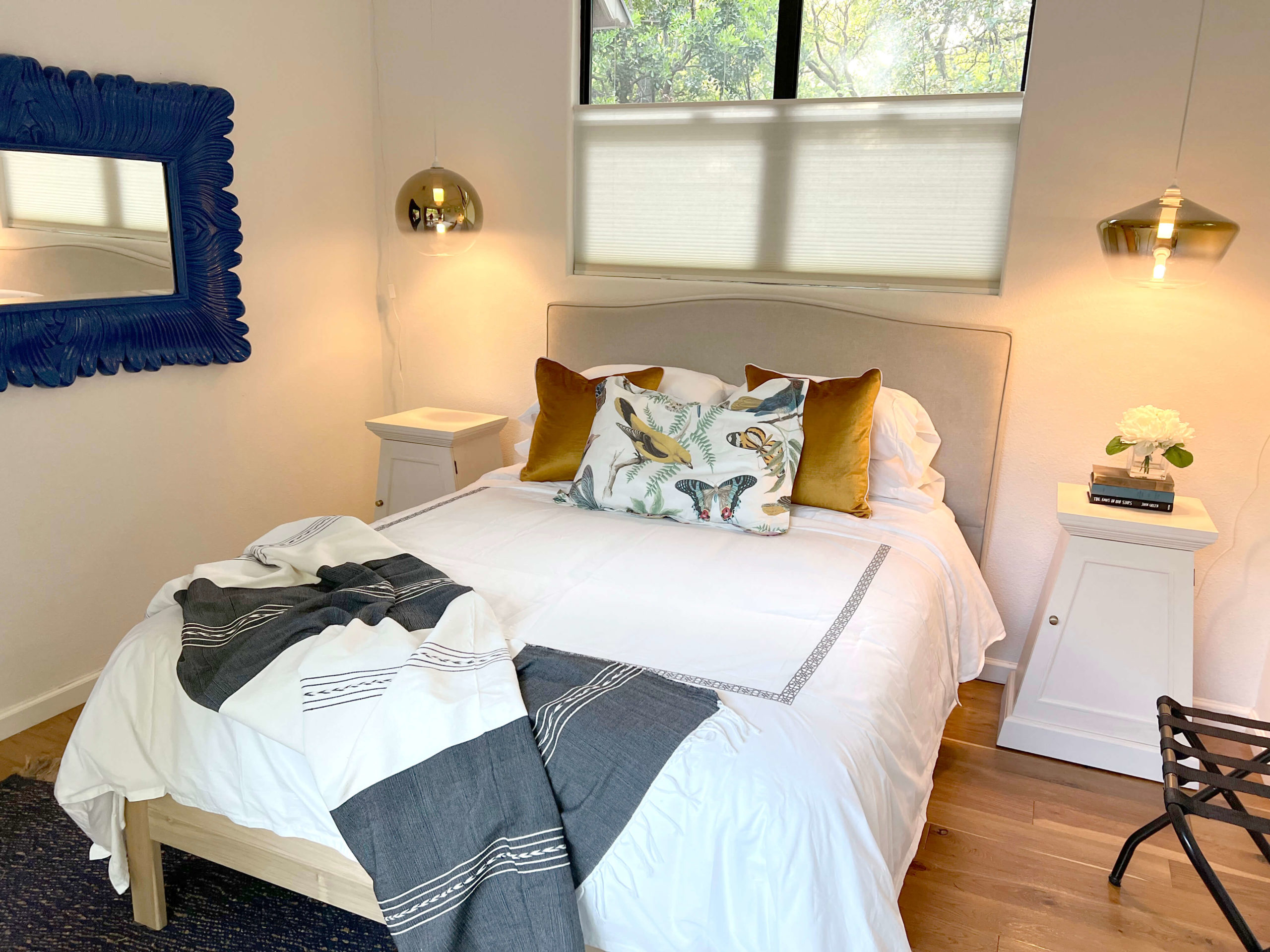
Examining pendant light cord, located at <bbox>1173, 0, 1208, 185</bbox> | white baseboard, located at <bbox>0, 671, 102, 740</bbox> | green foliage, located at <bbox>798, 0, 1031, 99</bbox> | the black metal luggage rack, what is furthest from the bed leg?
pendant light cord, located at <bbox>1173, 0, 1208, 185</bbox>

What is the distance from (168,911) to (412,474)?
5.72 ft

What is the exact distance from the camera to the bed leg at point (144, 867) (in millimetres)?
1831

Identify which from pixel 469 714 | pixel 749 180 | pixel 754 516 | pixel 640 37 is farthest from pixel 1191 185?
pixel 469 714

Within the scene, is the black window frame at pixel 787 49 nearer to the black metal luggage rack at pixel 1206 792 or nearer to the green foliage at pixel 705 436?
the green foliage at pixel 705 436

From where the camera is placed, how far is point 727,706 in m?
1.56

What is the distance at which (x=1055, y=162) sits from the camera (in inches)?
108

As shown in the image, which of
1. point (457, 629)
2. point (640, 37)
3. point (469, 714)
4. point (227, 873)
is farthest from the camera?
point (640, 37)

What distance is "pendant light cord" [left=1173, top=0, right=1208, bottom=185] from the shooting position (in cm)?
251

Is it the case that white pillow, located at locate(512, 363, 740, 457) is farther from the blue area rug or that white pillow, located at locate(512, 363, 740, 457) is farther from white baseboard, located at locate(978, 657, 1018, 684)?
the blue area rug

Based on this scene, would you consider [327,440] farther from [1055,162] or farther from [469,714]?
[1055,162]

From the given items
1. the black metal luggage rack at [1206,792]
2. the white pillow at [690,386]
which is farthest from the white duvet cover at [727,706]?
the white pillow at [690,386]

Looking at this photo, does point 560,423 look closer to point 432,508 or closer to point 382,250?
point 432,508

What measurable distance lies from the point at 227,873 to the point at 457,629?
906 mm

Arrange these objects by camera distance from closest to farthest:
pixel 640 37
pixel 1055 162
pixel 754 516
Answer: pixel 754 516, pixel 1055 162, pixel 640 37
